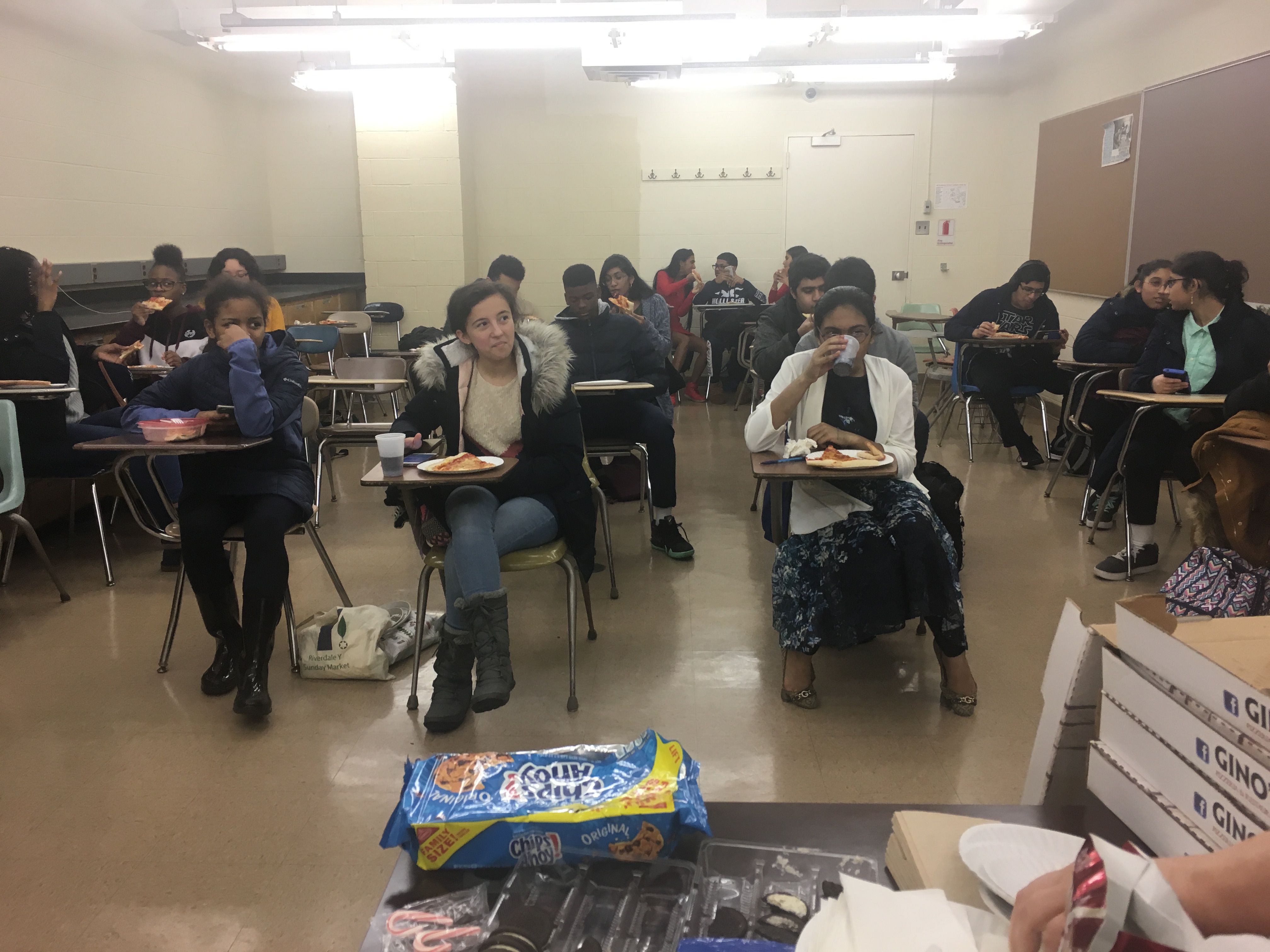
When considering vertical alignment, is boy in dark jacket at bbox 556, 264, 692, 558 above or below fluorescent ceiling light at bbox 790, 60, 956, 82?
below

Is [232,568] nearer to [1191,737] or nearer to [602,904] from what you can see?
[602,904]

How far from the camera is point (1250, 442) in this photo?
8.60 feet

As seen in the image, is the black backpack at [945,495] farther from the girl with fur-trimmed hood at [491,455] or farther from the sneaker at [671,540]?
the girl with fur-trimmed hood at [491,455]

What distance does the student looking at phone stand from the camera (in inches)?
146

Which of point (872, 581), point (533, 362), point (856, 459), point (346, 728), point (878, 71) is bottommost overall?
point (346, 728)

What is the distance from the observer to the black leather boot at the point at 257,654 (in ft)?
8.48

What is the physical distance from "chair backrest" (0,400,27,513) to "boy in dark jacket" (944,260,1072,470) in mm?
4948

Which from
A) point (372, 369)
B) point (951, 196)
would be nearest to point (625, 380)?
point (372, 369)

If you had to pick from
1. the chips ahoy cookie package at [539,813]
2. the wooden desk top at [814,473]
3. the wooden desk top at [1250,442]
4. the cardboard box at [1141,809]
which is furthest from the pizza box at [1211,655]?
the wooden desk top at [1250,442]

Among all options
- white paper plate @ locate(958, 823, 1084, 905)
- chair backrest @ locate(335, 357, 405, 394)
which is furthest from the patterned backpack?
chair backrest @ locate(335, 357, 405, 394)

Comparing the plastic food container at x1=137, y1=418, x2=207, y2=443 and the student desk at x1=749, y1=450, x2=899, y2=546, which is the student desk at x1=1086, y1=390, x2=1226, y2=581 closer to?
the student desk at x1=749, y1=450, x2=899, y2=546

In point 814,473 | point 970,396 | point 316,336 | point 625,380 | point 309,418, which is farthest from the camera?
point 316,336

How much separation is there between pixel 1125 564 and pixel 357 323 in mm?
5889

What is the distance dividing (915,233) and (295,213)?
20.9 ft
